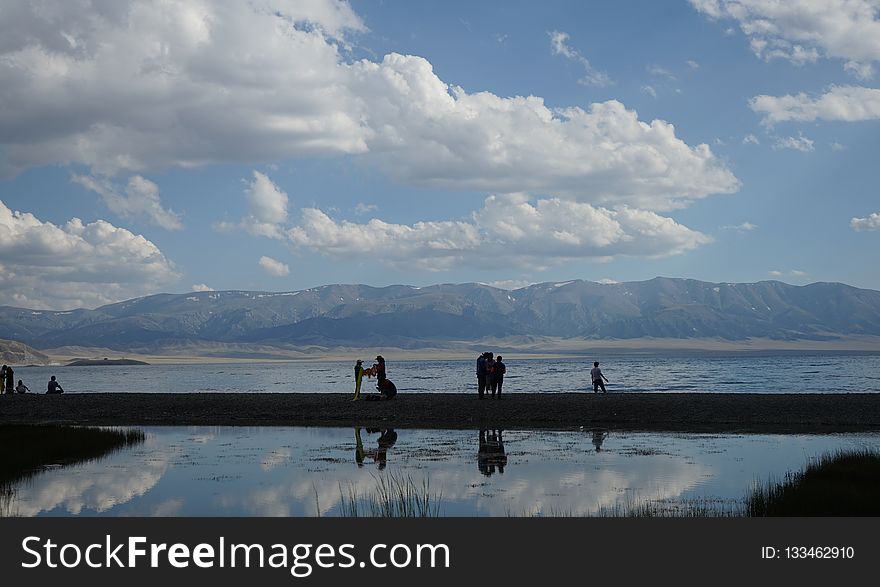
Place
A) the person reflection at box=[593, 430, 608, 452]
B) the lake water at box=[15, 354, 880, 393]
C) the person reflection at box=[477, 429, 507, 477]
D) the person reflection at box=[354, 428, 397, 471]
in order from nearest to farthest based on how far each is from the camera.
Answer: the person reflection at box=[477, 429, 507, 477] → the person reflection at box=[354, 428, 397, 471] → the person reflection at box=[593, 430, 608, 452] → the lake water at box=[15, 354, 880, 393]

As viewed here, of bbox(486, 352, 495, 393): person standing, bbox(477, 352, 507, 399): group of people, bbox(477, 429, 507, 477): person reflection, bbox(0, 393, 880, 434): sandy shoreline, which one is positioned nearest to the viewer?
bbox(477, 429, 507, 477): person reflection

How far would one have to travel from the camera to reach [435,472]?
70.8 ft

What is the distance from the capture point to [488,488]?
19.3 m

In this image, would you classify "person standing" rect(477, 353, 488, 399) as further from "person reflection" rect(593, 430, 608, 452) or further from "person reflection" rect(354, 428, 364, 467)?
"person reflection" rect(593, 430, 608, 452)

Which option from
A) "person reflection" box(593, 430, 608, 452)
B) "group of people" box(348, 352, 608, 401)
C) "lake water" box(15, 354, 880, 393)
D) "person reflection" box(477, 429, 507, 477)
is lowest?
"lake water" box(15, 354, 880, 393)

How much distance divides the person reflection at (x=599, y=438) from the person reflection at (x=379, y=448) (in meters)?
6.83

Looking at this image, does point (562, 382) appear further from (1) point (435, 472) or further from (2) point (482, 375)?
(1) point (435, 472)

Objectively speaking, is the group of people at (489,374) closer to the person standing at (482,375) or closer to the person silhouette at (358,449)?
the person standing at (482,375)

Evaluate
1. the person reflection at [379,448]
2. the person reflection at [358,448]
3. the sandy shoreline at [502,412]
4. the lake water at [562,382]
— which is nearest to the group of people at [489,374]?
the sandy shoreline at [502,412]

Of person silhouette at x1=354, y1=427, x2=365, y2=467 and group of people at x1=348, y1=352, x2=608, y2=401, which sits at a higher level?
group of people at x1=348, y1=352, x2=608, y2=401

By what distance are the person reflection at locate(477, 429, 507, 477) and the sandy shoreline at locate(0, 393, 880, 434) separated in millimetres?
3428

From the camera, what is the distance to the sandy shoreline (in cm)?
3534

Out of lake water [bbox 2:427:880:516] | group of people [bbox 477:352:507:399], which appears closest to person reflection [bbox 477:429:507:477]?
lake water [bbox 2:427:880:516]
